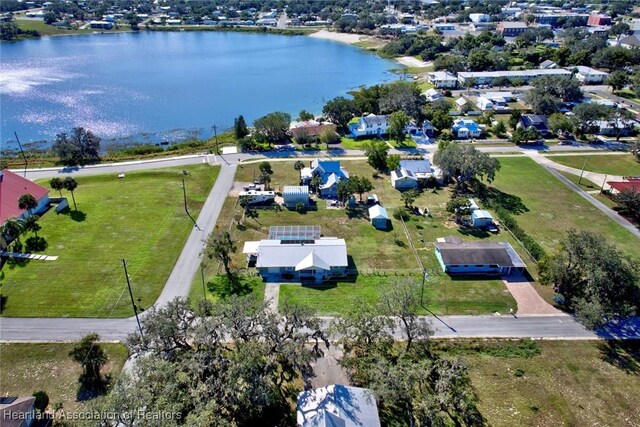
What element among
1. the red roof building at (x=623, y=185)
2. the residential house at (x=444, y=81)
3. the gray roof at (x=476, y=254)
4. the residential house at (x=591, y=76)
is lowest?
the gray roof at (x=476, y=254)

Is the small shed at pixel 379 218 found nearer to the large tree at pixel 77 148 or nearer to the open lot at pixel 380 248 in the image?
the open lot at pixel 380 248

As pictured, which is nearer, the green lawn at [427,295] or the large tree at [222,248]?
the green lawn at [427,295]

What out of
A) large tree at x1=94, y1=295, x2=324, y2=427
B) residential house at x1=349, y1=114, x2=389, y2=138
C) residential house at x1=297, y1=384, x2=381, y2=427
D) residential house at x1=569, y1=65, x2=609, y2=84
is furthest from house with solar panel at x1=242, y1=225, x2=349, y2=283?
residential house at x1=569, y1=65, x2=609, y2=84

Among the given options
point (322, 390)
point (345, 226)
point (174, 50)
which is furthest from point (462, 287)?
point (174, 50)

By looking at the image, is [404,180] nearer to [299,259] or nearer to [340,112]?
[299,259]

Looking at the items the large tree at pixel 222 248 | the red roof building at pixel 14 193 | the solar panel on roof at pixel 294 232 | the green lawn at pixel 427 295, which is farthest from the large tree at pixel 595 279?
the red roof building at pixel 14 193

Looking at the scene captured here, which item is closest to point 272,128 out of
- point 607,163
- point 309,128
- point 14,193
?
point 309,128

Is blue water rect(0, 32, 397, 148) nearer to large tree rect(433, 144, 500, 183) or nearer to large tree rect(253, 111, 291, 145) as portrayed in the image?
large tree rect(253, 111, 291, 145)
